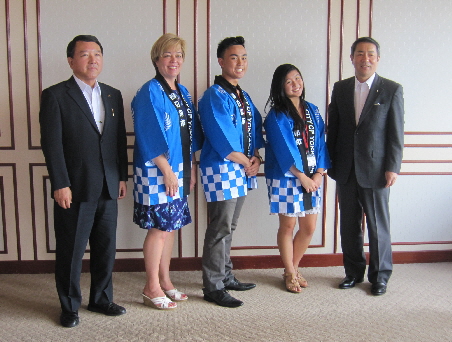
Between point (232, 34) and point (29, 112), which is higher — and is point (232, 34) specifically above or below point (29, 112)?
above

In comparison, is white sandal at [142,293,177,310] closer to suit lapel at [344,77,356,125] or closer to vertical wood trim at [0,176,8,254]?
vertical wood trim at [0,176,8,254]

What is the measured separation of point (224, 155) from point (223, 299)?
869 mm

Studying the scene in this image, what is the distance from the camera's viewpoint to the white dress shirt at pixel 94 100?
2244 mm

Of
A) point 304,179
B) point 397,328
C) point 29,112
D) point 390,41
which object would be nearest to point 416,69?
point 390,41

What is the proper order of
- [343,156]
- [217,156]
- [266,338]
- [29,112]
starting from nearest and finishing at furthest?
1. [266,338]
2. [217,156]
3. [343,156]
4. [29,112]

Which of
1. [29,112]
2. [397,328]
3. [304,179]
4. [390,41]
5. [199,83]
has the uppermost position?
[390,41]

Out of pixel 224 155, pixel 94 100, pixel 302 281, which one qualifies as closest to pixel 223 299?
pixel 302 281

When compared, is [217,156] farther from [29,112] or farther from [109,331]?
[29,112]

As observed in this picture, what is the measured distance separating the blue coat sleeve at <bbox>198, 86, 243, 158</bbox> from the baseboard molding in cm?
109

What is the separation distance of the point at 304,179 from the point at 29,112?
197 cm

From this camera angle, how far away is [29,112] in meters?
2.92

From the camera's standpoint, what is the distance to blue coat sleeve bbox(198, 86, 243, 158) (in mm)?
2354

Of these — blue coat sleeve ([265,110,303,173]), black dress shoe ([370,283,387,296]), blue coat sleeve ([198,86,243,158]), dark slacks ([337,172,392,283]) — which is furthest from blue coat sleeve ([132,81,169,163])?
black dress shoe ([370,283,387,296])

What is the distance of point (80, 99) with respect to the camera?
2.19 meters
